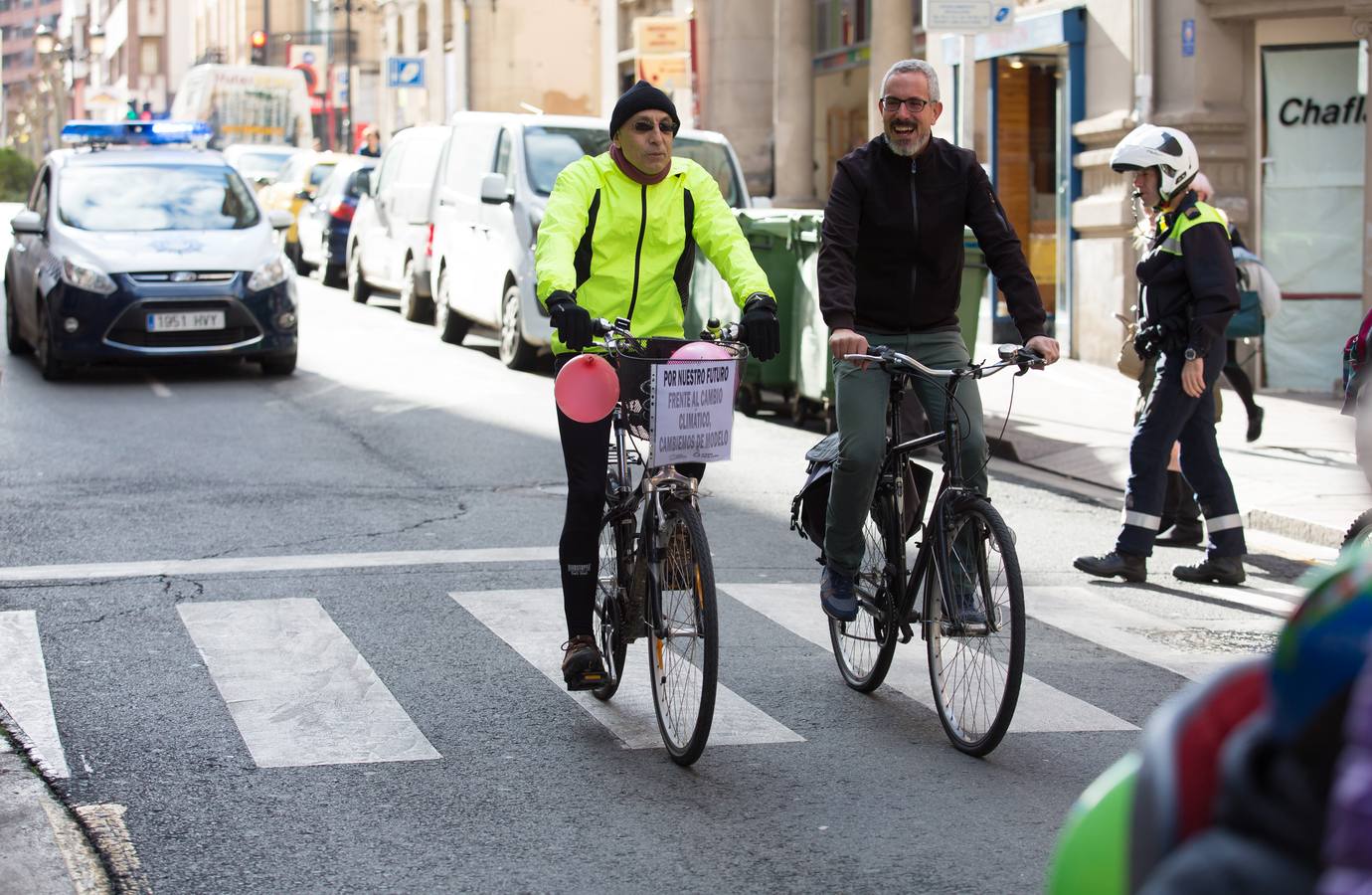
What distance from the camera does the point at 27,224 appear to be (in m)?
14.9

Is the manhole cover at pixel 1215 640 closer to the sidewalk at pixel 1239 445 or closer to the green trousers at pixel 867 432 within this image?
the green trousers at pixel 867 432

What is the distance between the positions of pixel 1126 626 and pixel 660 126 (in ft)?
9.85

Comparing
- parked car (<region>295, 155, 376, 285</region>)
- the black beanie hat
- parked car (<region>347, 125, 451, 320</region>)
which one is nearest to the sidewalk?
the black beanie hat

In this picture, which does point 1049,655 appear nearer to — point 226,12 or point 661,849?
point 661,849

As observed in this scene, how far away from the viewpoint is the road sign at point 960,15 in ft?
47.7

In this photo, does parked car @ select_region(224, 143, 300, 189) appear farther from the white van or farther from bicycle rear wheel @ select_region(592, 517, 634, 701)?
bicycle rear wheel @ select_region(592, 517, 634, 701)

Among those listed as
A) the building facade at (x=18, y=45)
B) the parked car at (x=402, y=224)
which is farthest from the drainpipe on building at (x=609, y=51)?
the building facade at (x=18, y=45)

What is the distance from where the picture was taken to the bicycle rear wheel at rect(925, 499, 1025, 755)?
539cm

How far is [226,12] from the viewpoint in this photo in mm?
93562

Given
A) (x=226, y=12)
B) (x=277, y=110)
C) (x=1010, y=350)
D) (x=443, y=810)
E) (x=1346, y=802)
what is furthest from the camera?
(x=226, y=12)

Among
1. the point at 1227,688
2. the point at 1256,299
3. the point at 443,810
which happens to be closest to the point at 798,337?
the point at 1256,299

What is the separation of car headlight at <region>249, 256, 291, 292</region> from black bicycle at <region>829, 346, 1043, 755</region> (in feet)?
32.1

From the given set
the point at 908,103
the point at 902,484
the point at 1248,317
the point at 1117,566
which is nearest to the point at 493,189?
the point at 1248,317

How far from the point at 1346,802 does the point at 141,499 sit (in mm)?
9082
